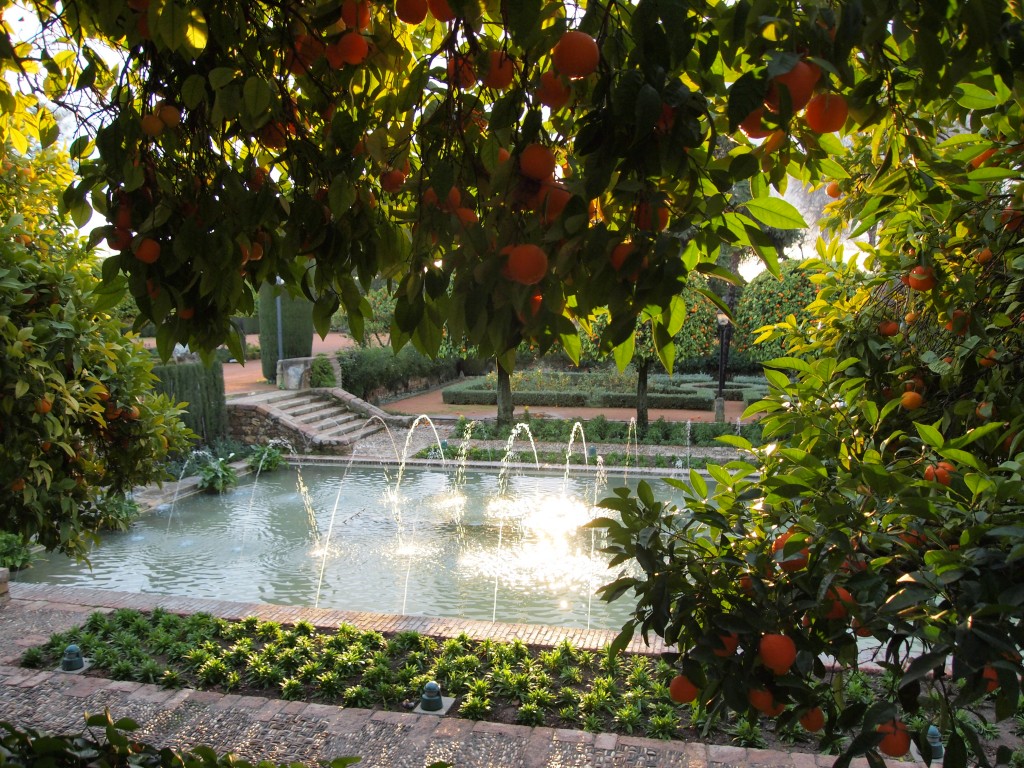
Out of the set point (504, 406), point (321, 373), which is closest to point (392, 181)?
point (504, 406)

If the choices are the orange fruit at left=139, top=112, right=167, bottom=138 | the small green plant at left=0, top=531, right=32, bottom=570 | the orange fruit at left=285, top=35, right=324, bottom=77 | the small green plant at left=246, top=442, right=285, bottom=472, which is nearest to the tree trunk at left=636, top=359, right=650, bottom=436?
the small green plant at left=246, top=442, right=285, bottom=472

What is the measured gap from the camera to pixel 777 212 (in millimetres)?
1299

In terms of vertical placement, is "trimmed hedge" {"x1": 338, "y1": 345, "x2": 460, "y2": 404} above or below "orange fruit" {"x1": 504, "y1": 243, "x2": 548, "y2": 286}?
below

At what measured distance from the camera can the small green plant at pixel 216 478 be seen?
9609mm

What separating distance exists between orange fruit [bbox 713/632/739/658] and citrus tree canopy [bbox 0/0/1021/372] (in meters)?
0.62

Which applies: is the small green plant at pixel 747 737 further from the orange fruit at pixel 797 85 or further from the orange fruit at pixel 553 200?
the orange fruit at pixel 797 85

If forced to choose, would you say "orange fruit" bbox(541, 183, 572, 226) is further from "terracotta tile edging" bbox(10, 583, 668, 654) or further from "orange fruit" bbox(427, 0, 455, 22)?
"terracotta tile edging" bbox(10, 583, 668, 654)

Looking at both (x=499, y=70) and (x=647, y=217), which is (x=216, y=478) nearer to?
(x=499, y=70)

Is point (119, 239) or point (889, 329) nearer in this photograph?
point (119, 239)

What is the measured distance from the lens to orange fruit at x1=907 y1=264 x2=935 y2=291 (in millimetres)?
2299

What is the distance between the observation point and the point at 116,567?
6.86 meters

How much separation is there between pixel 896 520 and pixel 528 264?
101cm

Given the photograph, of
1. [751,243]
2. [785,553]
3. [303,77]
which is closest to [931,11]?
[751,243]

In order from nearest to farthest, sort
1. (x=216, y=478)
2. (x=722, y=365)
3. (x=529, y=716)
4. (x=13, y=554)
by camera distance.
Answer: (x=529, y=716) → (x=13, y=554) → (x=216, y=478) → (x=722, y=365)
